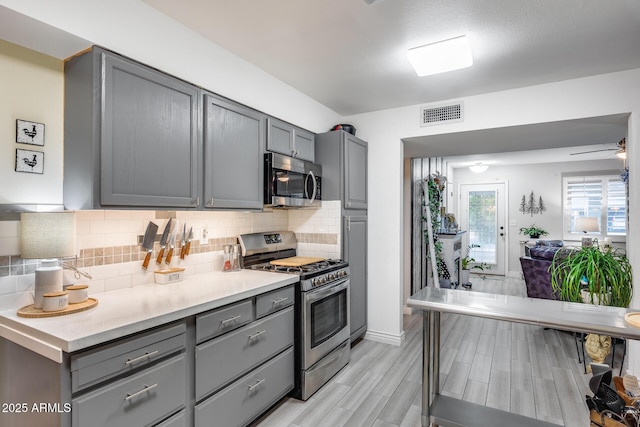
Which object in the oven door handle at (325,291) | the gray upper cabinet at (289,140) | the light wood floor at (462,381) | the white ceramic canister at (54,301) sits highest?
the gray upper cabinet at (289,140)

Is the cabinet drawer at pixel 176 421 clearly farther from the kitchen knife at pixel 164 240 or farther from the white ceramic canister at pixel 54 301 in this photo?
the kitchen knife at pixel 164 240

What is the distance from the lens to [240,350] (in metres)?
2.06

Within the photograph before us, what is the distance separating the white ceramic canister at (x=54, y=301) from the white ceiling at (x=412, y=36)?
5.48 ft

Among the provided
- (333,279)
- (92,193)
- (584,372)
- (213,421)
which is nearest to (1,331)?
(92,193)

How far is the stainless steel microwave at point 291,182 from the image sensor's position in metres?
2.71

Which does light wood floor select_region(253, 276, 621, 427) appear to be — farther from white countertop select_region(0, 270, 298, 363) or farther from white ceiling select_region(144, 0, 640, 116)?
white ceiling select_region(144, 0, 640, 116)

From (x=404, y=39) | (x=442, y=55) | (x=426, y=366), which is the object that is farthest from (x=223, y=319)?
(x=442, y=55)

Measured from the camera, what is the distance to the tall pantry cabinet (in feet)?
11.0

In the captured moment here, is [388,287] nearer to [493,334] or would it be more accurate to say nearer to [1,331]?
[493,334]

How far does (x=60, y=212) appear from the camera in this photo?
1.76 meters

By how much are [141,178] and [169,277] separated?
0.75 m

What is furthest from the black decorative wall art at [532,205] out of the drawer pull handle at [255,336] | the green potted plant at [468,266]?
the drawer pull handle at [255,336]

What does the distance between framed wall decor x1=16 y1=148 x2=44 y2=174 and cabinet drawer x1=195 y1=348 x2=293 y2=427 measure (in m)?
1.51

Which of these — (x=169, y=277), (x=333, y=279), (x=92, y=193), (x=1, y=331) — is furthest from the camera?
(x=333, y=279)
